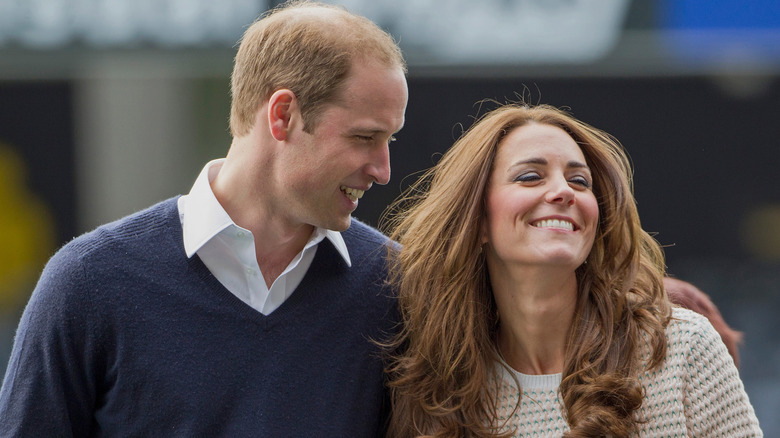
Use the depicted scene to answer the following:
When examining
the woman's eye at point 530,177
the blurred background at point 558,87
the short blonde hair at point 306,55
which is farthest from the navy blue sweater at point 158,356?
the blurred background at point 558,87

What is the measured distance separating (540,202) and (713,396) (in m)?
0.67

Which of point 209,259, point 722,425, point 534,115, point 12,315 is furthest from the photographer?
point 12,315

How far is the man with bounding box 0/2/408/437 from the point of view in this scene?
105 inches

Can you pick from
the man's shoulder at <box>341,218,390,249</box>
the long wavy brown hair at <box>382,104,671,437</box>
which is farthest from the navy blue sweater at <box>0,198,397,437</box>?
the man's shoulder at <box>341,218,390,249</box>

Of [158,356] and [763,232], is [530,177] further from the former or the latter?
[763,232]

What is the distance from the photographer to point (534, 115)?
3000 mm

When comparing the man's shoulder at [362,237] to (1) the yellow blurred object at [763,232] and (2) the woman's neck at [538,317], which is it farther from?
Result: (1) the yellow blurred object at [763,232]

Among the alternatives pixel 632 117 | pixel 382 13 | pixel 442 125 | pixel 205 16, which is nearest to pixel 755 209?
pixel 632 117

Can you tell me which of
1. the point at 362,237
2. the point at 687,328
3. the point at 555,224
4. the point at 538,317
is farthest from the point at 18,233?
the point at 687,328

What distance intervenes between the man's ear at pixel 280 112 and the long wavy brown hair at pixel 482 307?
1.73 feet

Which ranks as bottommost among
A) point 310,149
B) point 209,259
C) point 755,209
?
point 755,209

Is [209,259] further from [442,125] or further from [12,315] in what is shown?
[12,315]

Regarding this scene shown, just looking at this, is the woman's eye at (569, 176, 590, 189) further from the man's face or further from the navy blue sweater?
the navy blue sweater

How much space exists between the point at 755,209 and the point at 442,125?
2.13 m
